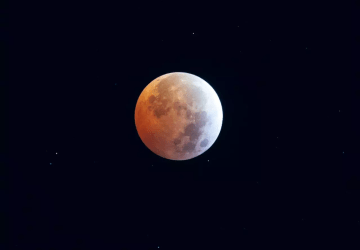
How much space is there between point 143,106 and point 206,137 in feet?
4.12

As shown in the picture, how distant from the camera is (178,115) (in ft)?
14.3

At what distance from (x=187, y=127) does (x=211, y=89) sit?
37.3 inches

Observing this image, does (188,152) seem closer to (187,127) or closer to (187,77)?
(187,127)

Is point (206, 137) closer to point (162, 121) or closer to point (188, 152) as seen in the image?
point (188, 152)

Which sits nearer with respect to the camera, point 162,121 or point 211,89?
point 162,121

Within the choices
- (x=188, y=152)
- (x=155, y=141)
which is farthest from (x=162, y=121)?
(x=188, y=152)

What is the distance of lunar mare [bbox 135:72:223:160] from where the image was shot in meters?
4.39

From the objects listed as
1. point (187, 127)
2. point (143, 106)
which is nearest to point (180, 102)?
point (187, 127)

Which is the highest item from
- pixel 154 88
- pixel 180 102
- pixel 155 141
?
pixel 154 88

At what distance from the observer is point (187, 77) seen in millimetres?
4770

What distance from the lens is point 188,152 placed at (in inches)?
187

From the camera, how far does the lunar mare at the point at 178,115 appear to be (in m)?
4.39

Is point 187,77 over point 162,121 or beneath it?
over

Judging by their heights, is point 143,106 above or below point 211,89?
below
